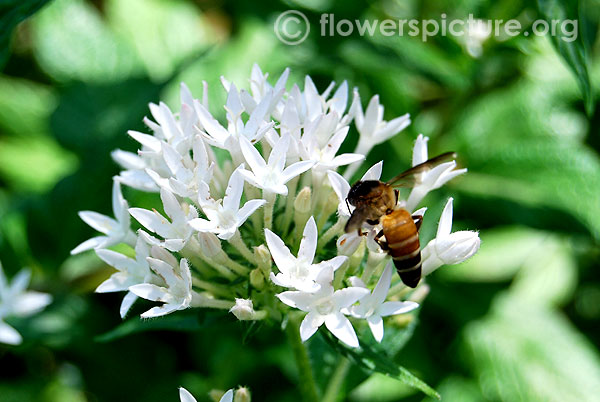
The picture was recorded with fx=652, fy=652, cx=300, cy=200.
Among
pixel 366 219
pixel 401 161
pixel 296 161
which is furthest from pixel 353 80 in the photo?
pixel 366 219

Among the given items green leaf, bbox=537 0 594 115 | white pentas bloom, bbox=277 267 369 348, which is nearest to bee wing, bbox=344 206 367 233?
white pentas bloom, bbox=277 267 369 348

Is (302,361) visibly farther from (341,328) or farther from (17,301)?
(17,301)

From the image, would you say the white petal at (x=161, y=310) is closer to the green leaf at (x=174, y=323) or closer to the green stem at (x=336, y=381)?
the green leaf at (x=174, y=323)

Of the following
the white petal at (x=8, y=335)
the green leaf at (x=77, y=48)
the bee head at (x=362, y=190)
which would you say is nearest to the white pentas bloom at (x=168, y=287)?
the bee head at (x=362, y=190)

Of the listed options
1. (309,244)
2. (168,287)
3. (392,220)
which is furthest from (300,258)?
(168,287)

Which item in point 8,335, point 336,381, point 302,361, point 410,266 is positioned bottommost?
point 8,335

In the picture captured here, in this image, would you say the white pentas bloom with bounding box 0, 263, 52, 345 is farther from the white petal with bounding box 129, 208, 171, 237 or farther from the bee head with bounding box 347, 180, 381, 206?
the bee head with bounding box 347, 180, 381, 206
